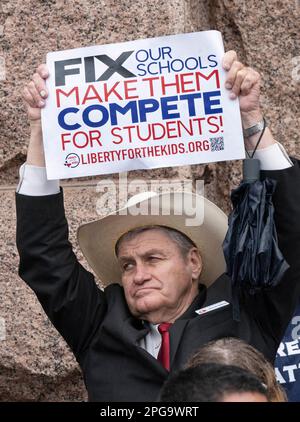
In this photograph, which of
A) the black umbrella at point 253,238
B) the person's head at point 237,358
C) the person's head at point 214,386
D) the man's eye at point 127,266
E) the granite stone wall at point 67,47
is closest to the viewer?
the person's head at point 214,386

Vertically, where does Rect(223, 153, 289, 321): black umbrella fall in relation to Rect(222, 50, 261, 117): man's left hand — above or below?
below

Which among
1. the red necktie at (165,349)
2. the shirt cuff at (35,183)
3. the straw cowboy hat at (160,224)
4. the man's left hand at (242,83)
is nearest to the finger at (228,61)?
the man's left hand at (242,83)

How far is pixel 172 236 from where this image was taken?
9.66ft

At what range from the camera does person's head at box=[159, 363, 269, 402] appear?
5.84 ft

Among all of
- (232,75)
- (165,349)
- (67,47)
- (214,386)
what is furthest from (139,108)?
(214,386)

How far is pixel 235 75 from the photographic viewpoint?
2682mm

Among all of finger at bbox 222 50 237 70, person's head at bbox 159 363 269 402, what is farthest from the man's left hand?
person's head at bbox 159 363 269 402

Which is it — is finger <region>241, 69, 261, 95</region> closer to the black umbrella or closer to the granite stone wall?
the black umbrella

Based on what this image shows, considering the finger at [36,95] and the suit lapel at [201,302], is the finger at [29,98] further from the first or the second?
the suit lapel at [201,302]

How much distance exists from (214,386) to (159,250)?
1116 millimetres

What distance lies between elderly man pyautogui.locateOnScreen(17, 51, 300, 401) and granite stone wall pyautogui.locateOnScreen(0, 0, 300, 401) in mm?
680

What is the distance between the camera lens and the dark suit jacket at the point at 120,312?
270cm

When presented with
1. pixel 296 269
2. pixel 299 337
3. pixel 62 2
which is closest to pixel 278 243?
pixel 296 269

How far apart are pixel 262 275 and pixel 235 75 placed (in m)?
0.52
